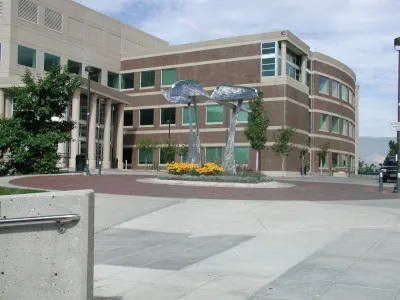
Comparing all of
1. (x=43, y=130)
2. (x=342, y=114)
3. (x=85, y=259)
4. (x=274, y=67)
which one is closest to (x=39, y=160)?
(x=43, y=130)

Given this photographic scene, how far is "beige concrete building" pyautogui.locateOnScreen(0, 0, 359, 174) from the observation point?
46.4m

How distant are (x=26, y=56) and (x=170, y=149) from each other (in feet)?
57.3

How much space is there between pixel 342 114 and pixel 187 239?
2264 inches

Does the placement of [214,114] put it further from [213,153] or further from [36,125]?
[36,125]

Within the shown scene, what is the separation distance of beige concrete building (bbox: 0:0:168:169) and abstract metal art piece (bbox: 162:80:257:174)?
553 inches

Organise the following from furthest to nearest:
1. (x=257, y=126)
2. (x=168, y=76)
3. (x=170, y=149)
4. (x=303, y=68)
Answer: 1. (x=168, y=76)
2. (x=303, y=68)
3. (x=170, y=149)
4. (x=257, y=126)

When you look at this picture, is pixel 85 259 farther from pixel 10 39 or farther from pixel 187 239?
pixel 10 39

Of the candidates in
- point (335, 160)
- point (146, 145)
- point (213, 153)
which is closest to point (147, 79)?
point (146, 145)

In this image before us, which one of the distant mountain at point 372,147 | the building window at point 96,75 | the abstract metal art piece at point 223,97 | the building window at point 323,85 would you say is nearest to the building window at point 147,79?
the building window at point 96,75

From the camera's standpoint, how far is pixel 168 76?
57.4 meters

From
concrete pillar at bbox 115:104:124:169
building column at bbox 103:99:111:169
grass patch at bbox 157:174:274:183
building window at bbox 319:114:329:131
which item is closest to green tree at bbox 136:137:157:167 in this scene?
concrete pillar at bbox 115:104:124:169

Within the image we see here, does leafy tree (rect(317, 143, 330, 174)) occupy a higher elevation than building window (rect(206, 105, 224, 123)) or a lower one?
lower

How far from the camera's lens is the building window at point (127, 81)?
197ft

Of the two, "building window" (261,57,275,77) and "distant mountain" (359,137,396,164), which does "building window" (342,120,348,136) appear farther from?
"distant mountain" (359,137,396,164)
